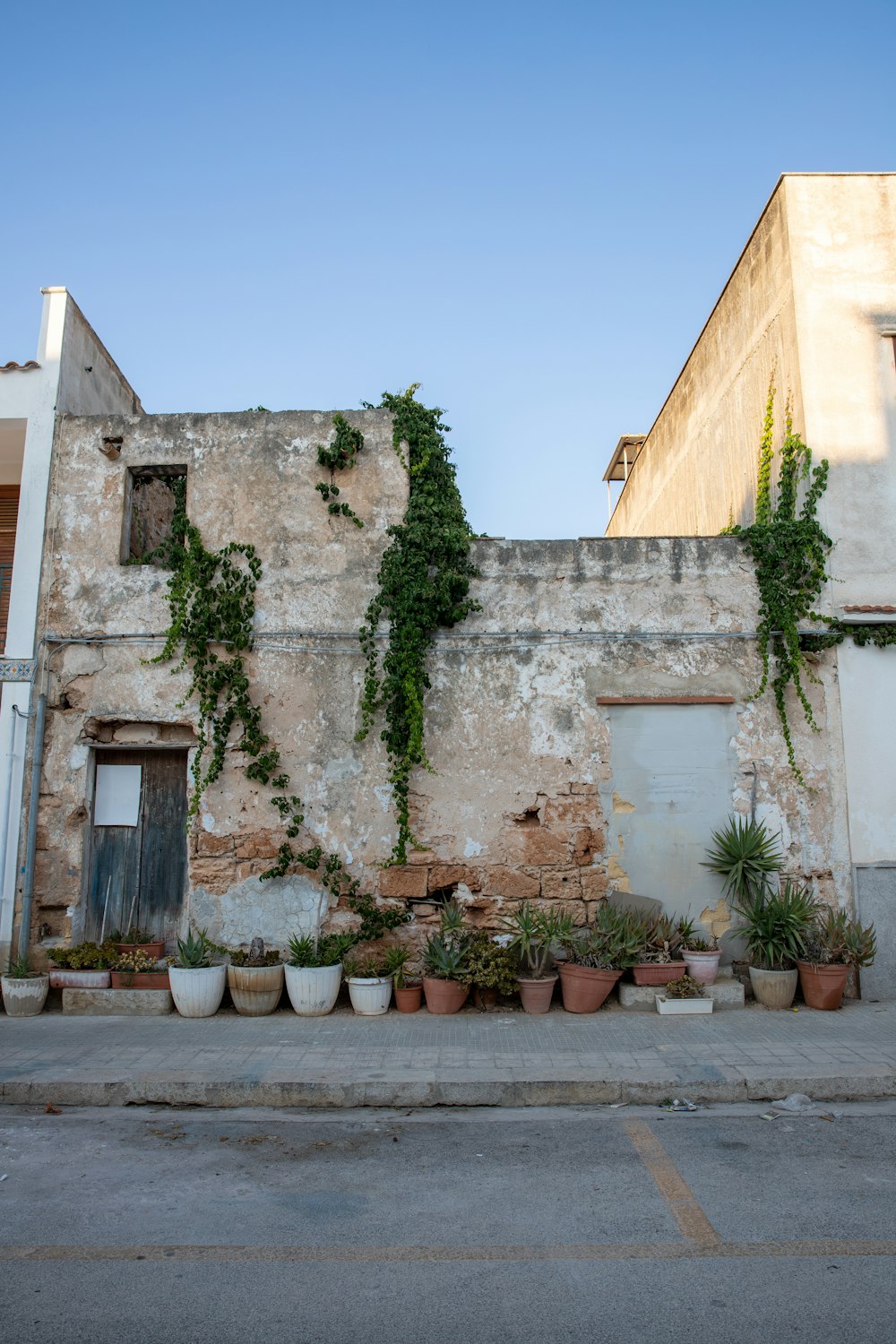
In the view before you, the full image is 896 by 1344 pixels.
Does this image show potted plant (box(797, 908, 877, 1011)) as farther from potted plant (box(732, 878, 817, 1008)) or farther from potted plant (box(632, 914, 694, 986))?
potted plant (box(632, 914, 694, 986))

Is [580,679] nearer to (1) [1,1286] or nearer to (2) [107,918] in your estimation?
(2) [107,918]

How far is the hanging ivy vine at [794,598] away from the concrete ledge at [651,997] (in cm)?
227

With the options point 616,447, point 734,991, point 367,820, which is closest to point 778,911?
point 734,991

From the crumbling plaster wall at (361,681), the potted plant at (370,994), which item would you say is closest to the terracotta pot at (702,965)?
the crumbling plaster wall at (361,681)

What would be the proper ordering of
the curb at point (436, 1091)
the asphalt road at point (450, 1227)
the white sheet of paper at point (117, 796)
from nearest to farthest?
the asphalt road at point (450, 1227) < the curb at point (436, 1091) < the white sheet of paper at point (117, 796)

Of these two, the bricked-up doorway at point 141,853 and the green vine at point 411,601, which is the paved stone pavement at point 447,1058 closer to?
the bricked-up doorway at point 141,853

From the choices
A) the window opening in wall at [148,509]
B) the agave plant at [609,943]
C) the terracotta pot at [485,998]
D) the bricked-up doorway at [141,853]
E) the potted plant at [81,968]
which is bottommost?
the terracotta pot at [485,998]

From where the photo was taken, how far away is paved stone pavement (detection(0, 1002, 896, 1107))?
6652mm

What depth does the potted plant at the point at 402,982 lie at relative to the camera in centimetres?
869

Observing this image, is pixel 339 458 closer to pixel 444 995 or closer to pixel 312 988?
pixel 312 988

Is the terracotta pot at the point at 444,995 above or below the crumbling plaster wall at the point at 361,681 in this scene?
below

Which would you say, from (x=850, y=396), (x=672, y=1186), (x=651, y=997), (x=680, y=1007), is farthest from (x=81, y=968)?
(x=850, y=396)

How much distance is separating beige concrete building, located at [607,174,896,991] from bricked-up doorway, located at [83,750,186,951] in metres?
6.92

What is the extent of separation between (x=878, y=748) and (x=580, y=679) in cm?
312
